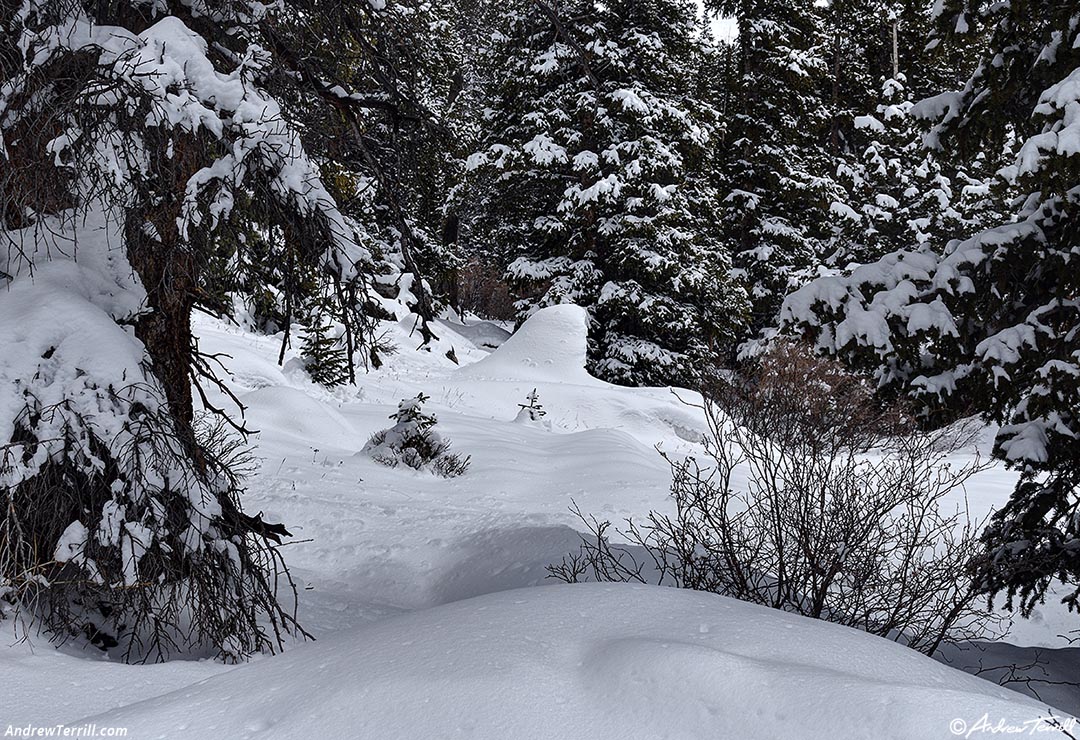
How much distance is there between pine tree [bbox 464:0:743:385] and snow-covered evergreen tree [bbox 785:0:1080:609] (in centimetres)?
1101

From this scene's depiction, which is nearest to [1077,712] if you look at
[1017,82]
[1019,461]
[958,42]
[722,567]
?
[1019,461]

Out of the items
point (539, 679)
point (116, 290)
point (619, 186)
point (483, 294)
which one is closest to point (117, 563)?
point (116, 290)

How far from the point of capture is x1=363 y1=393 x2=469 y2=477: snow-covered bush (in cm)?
867

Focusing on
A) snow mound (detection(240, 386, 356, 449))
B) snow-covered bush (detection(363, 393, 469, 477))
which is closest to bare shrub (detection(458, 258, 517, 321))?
snow mound (detection(240, 386, 356, 449))

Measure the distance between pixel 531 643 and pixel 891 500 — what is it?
310cm

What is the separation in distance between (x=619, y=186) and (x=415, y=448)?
8.65 m

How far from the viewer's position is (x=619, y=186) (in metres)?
15.6

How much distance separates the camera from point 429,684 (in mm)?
2219

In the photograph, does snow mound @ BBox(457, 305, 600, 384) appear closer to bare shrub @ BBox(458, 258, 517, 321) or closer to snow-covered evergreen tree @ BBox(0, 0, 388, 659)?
snow-covered evergreen tree @ BBox(0, 0, 388, 659)

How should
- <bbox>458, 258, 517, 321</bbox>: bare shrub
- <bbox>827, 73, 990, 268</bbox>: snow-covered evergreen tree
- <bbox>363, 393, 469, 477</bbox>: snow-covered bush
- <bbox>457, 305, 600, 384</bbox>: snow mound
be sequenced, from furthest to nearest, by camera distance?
<bbox>458, 258, 517, 321</bbox>: bare shrub → <bbox>827, 73, 990, 268</bbox>: snow-covered evergreen tree → <bbox>457, 305, 600, 384</bbox>: snow mound → <bbox>363, 393, 469, 477</bbox>: snow-covered bush

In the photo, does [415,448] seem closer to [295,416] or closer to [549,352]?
[295,416]

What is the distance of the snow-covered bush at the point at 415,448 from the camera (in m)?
8.67

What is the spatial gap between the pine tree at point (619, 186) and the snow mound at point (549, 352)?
172 centimetres

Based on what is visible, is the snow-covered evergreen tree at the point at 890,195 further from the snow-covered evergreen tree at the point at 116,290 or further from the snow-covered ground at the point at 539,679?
the snow-covered evergreen tree at the point at 116,290
